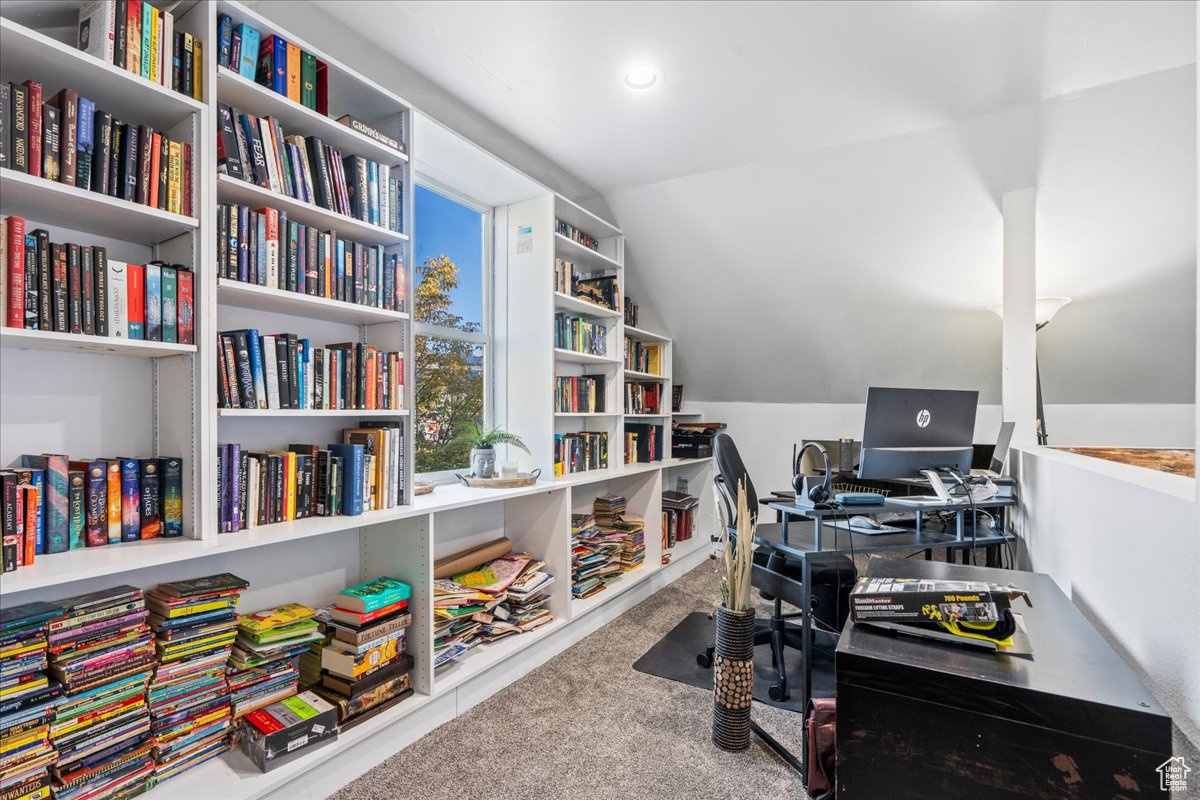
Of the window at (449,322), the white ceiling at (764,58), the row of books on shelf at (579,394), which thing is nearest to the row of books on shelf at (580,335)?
the row of books on shelf at (579,394)

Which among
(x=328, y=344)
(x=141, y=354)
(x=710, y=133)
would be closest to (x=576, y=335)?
(x=710, y=133)

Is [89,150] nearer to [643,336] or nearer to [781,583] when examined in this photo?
[781,583]

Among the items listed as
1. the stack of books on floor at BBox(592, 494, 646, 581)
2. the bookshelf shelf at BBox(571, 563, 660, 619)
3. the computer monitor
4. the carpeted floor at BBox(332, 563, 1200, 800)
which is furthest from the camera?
the stack of books on floor at BBox(592, 494, 646, 581)

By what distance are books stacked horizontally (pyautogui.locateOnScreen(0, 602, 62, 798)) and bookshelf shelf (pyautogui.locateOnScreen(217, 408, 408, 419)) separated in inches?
23.9

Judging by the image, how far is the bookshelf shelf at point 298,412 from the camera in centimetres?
163

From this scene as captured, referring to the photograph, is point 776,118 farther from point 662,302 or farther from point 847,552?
point 847,552

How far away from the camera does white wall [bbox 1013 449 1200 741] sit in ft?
3.14

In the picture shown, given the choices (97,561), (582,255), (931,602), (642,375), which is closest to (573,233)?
(582,255)

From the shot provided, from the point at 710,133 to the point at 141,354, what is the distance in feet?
8.14

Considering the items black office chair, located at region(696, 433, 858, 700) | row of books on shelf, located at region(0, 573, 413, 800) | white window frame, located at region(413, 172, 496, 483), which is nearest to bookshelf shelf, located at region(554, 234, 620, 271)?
white window frame, located at region(413, 172, 496, 483)

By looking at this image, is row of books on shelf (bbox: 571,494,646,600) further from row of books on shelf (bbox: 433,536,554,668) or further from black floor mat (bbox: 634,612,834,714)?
black floor mat (bbox: 634,612,834,714)

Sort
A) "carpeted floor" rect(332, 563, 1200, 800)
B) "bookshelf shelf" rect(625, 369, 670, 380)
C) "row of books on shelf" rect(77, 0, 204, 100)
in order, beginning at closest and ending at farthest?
"row of books on shelf" rect(77, 0, 204, 100) < "carpeted floor" rect(332, 563, 1200, 800) < "bookshelf shelf" rect(625, 369, 670, 380)

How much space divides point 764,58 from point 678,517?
3.00m

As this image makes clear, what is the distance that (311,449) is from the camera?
75.8 inches
